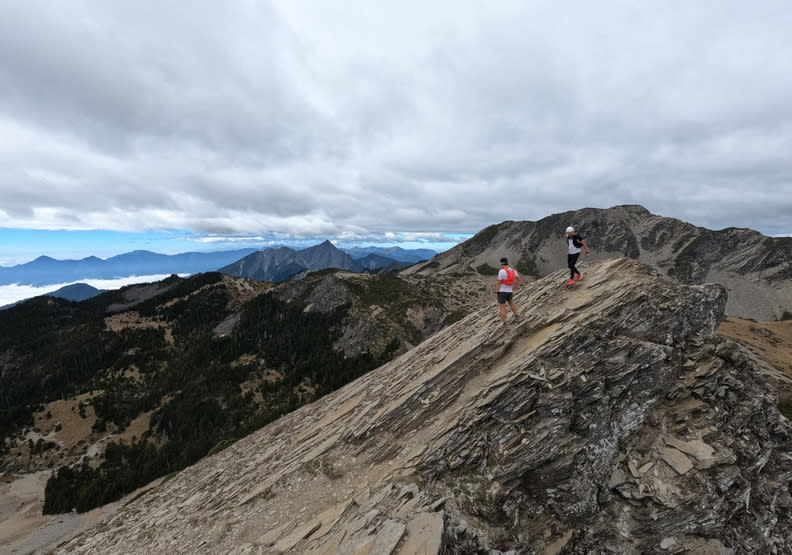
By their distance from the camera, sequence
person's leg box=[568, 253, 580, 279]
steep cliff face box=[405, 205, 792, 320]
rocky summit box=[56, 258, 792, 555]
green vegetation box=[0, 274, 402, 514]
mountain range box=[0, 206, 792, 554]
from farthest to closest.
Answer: steep cliff face box=[405, 205, 792, 320], green vegetation box=[0, 274, 402, 514], person's leg box=[568, 253, 580, 279], mountain range box=[0, 206, 792, 554], rocky summit box=[56, 258, 792, 555]

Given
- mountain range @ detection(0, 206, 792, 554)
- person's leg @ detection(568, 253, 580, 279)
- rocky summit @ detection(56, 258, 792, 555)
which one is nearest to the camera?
rocky summit @ detection(56, 258, 792, 555)

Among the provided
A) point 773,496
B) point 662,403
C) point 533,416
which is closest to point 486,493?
point 533,416

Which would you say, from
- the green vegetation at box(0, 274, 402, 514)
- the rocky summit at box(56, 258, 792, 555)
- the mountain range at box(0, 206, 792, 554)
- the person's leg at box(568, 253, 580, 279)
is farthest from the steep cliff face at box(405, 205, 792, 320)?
the rocky summit at box(56, 258, 792, 555)

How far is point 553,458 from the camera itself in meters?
14.9

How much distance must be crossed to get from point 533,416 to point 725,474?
10810 mm

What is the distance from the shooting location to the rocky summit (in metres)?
13.4

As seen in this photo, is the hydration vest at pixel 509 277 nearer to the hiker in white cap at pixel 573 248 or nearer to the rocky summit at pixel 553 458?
the rocky summit at pixel 553 458

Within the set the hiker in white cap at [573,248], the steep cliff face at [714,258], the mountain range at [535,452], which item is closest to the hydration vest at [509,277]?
the mountain range at [535,452]

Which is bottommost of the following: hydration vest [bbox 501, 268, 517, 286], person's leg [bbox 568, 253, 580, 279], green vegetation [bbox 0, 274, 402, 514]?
green vegetation [bbox 0, 274, 402, 514]

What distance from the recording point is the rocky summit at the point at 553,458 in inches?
526

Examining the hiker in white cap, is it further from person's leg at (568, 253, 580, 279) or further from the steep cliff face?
the steep cliff face

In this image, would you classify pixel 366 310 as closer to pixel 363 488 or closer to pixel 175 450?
pixel 175 450

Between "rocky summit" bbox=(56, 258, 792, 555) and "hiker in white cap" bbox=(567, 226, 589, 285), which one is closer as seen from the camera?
"rocky summit" bbox=(56, 258, 792, 555)

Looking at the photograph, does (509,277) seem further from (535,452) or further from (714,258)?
(714,258)
